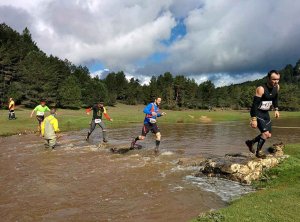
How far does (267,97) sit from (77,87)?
3160 inches

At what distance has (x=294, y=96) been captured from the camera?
127 m

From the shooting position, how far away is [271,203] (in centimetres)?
812

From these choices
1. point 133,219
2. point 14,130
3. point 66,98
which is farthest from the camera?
point 66,98

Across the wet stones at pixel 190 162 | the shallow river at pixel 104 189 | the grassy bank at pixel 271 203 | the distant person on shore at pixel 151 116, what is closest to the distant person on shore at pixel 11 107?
the shallow river at pixel 104 189

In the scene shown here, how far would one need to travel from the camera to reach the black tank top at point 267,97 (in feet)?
39.0

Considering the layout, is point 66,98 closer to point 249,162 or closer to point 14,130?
point 14,130

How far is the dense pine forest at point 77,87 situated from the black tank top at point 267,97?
239 ft

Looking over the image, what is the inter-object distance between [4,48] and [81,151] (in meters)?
73.9

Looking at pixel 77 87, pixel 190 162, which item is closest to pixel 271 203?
pixel 190 162

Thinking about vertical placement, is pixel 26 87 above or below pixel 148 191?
above

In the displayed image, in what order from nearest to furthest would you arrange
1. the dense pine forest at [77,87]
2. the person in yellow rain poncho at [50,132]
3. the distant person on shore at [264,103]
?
the distant person on shore at [264,103] → the person in yellow rain poncho at [50,132] → the dense pine forest at [77,87]

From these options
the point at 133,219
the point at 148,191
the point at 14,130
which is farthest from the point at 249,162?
the point at 14,130

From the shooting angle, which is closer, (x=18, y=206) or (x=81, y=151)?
(x=18, y=206)

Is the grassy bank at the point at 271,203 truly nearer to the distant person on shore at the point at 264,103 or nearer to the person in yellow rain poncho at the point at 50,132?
the distant person on shore at the point at 264,103
